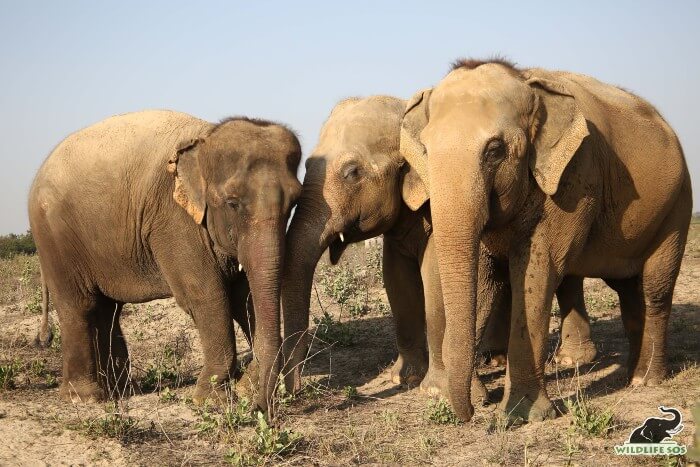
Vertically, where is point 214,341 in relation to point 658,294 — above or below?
below

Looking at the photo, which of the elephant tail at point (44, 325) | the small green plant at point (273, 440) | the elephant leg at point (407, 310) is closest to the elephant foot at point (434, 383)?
the elephant leg at point (407, 310)

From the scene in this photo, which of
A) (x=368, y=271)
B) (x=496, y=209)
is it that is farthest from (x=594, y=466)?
(x=368, y=271)

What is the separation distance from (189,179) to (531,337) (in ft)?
9.86

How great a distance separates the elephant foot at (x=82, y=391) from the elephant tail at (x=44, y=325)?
126 centimetres

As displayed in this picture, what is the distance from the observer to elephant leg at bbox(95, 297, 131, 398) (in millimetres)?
8781

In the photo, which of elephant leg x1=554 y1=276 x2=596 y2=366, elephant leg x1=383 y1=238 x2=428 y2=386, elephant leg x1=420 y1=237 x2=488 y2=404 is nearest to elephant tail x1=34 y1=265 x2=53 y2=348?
elephant leg x1=383 y1=238 x2=428 y2=386

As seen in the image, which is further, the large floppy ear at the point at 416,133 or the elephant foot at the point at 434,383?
the elephant foot at the point at 434,383

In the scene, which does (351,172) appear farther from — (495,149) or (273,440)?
(273,440)

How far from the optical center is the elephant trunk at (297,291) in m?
7.47

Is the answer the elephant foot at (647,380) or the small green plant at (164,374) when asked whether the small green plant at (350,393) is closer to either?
the small green plant at (164,374)

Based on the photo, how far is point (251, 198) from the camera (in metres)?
7.21

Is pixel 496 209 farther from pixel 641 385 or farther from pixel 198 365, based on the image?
pixel 198 365

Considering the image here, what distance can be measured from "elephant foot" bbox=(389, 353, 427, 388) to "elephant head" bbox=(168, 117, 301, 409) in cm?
192

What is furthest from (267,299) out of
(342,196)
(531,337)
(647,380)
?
(647,380)
